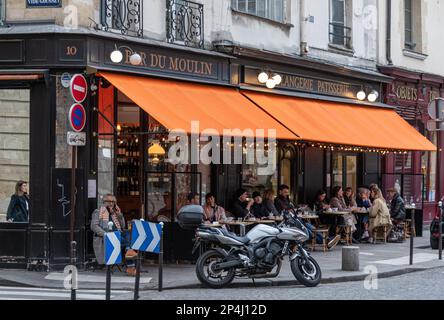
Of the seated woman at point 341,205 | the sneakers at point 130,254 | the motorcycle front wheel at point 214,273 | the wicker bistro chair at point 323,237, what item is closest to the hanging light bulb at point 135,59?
the sneakers at point 130,254

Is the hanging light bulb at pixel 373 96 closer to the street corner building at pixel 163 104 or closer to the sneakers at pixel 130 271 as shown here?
the street corner building at pixel 163 104

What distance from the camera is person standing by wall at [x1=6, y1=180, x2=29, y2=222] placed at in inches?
645

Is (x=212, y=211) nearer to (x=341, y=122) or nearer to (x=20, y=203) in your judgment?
(x=20, y=203)

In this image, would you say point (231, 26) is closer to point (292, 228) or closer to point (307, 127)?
point (307, 127)

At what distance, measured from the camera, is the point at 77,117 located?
15547 millimetres

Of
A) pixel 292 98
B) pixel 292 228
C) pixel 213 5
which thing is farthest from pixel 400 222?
pixel 292 228

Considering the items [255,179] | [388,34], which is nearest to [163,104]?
[255,179]

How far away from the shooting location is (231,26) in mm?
20125

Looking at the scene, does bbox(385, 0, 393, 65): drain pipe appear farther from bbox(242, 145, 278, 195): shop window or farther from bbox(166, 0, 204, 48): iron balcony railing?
bbox(166, 0, 204, 48): iron balcony railing

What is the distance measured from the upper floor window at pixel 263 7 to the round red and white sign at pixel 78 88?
5615mm

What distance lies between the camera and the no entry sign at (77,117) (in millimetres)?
15361

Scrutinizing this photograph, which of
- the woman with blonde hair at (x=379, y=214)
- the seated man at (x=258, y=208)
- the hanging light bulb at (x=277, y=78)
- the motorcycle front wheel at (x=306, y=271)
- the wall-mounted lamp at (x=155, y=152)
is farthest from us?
the woman with blonde hair at (x=379, y=214)

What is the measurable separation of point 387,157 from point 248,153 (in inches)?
263

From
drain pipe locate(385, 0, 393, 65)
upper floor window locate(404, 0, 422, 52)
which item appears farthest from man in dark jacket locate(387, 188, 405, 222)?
upper floor window locate(404, 0, 422, 52)
